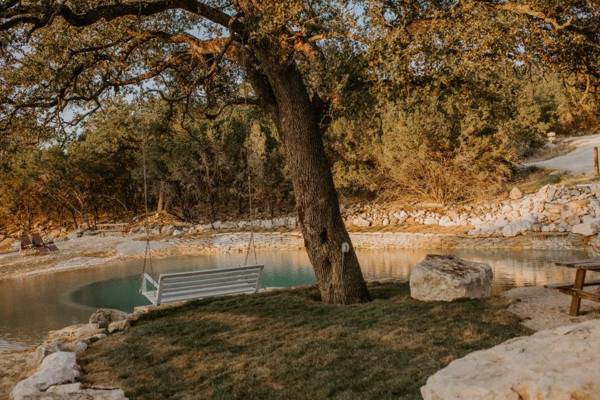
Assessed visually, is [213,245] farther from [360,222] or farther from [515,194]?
[515,194]

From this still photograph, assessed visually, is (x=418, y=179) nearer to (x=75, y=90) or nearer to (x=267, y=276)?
(x=267, y=276)

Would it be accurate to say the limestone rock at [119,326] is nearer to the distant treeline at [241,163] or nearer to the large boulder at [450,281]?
the large boulder at [450,281]

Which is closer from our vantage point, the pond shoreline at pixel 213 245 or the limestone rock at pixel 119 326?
the limestone rock at pixel 119 326

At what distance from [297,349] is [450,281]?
3.58 metres

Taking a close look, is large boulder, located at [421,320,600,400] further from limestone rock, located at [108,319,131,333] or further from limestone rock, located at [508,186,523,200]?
limestone rock, located at [508,186,523,200]

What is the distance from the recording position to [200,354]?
659 centimetres

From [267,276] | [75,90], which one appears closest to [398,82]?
[75,90]

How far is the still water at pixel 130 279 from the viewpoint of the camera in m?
12.5

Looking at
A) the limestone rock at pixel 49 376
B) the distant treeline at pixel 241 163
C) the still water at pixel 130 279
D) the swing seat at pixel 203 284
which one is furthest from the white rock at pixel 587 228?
the limestone rock at pixel 49 376

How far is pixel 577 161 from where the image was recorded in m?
29.0

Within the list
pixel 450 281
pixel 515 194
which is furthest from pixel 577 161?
pixel 450 281

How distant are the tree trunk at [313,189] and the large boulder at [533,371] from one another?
19.1 feet

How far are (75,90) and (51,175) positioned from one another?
85.9 feet

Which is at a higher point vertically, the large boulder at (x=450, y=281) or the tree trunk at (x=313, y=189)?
the tree trunk at (x=313, y=189)
